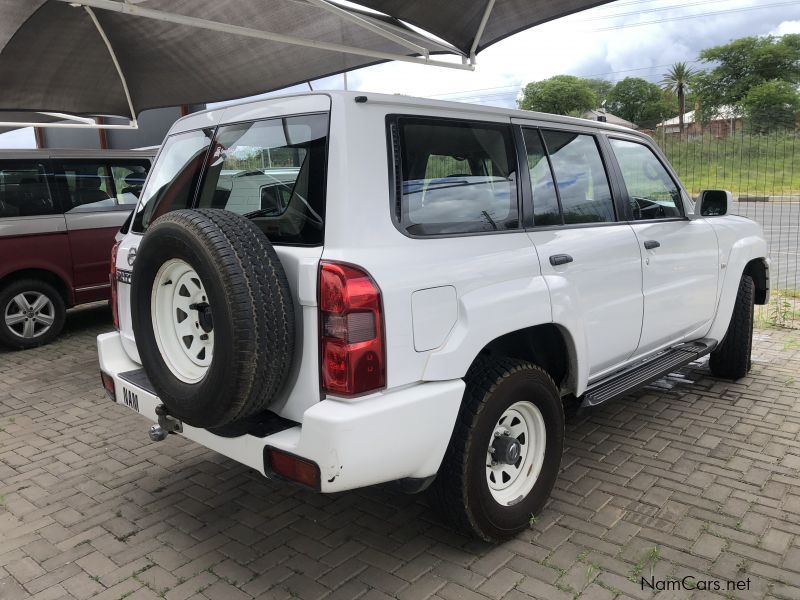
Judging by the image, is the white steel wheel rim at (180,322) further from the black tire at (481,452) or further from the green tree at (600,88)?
the green tree at (600,88)

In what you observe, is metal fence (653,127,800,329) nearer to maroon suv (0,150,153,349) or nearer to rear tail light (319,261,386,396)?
maroon suv (0,150,153,349)

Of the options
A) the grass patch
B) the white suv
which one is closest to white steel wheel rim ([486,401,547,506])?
the white suv

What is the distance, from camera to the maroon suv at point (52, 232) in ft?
22.1

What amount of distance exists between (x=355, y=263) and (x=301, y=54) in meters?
6.74

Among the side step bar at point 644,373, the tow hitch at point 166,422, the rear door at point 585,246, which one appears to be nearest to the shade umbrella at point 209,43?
the rear door at point 585,246

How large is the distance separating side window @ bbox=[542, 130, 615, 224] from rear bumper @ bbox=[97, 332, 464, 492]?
1.41 meters

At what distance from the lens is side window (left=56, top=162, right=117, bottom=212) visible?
717cm

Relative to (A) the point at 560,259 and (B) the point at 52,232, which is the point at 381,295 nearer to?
(A) the point at 560,259

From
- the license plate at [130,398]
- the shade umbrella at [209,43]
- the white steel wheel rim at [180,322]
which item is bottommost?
the license plate at [130,398]

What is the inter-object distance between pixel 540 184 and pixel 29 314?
6.02m

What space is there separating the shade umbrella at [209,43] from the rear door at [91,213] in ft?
5.22

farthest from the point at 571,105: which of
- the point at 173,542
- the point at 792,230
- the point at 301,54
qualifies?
the point at 173,542

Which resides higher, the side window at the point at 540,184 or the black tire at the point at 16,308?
the side window at the point at 540,184

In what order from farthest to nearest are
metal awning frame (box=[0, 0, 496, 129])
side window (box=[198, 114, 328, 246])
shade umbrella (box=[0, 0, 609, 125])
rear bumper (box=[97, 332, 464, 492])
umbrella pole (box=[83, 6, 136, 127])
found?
umbrella pole (box=[83, 6, 136, 127]) → shade umbrella (box=[0, 0, 609, 125]) → metal awning frame (box=[0, 0, 496, 129]) → side window (box=[198, 114, 328, 246]) → rear bumper (box=[97, 332, 464, 492])
